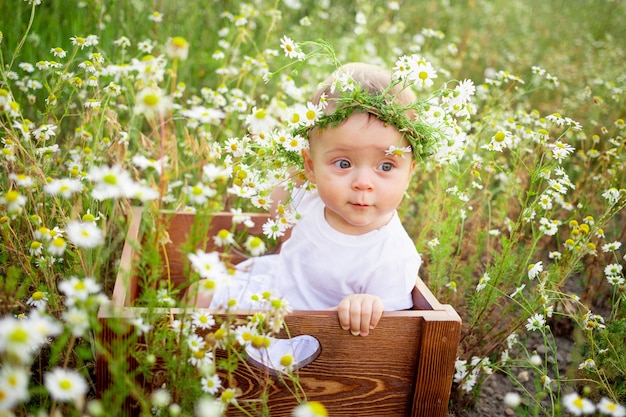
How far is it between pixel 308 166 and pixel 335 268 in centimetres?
36

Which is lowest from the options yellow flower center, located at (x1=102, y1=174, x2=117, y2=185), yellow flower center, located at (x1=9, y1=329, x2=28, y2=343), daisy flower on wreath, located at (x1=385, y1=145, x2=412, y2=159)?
yellow flower center, located at (x1=9, y1=329, x2=28, y2=343)

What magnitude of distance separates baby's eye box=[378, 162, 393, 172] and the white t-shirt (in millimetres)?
264

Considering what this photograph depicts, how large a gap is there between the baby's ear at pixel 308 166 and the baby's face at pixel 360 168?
5cm

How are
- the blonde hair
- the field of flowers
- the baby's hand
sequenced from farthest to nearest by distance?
the blonde hair, the baby's hand, the field of flowers

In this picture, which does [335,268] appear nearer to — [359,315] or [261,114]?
[359,315]

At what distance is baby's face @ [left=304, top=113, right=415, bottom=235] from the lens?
1.81 meters

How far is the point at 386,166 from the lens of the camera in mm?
1876

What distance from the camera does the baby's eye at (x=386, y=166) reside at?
1.87 metres

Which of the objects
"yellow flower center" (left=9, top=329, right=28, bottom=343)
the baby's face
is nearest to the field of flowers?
"yellow flower center" (left=9, top=329, right=28, bottom=343)

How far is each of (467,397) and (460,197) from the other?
72cm

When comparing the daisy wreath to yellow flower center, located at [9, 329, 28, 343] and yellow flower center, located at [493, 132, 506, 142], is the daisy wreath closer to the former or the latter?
yellow flower center, located at [493, 132, 506, 142]

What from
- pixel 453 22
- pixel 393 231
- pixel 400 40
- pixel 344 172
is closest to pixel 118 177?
pixel 344 172

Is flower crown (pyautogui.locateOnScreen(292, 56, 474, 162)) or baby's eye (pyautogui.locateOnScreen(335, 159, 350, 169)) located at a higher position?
flower crown (pyautogui.locateOnScreen(292, 56, 474, 162))

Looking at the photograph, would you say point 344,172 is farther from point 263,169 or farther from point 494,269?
point 494,269
